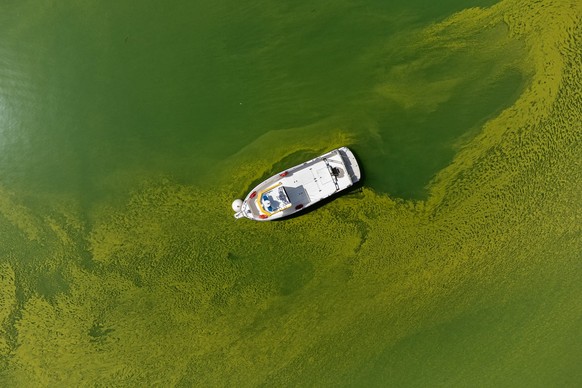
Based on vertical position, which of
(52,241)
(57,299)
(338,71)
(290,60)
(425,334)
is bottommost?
(425,334)

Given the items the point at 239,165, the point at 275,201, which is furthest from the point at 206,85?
the point at 275,201

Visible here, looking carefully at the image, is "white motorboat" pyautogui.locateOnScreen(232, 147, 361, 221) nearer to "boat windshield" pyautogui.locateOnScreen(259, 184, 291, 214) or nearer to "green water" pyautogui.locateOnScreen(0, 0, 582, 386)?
"boat windshield" pyautogui.locateOnScreen(259, 184, 291, 214)

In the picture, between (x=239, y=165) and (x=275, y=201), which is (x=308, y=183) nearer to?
(x=275, y=201)

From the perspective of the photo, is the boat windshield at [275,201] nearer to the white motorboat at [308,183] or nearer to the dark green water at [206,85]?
the white motorboat at [308,183]

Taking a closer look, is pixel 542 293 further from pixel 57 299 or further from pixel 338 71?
pixel 57 299

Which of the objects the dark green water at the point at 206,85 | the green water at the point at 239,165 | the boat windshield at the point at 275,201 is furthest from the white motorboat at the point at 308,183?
the dark green water at the point at 206,85

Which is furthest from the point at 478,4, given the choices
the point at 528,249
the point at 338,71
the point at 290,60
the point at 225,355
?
the point at 225,355
